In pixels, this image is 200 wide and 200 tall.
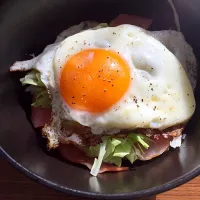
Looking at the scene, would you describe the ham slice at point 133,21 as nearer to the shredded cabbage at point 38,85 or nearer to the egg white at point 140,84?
the egg white at point 140,84

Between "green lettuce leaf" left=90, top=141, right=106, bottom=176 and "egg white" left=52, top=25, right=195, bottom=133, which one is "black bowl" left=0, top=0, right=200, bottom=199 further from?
"egg white" left=52, top=25, right=195, bottom=133

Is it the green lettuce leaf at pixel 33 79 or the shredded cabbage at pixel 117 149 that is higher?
the green lettuce leaf at pixel 33 79

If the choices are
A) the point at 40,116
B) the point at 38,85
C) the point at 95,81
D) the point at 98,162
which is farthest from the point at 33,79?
the point at 98,162

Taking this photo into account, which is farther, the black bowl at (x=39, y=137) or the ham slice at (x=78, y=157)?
the ham slice at (x=78, y=157)

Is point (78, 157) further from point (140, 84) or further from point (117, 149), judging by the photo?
point (140, 84)

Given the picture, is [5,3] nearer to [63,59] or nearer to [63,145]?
[63,59]

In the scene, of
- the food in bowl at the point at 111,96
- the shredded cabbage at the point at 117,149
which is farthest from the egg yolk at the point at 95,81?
the shredded cabbage at the point at 117,149

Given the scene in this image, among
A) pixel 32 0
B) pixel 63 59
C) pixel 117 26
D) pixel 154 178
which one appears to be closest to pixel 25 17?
pixel 32 0
